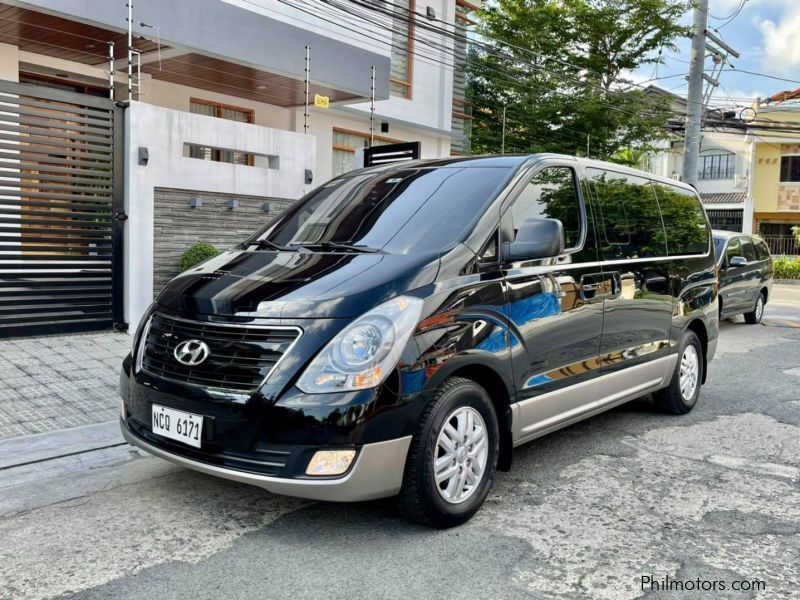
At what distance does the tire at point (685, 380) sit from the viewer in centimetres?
597

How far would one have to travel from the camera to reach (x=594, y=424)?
227 inches

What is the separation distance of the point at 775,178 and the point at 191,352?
38169 millimetres

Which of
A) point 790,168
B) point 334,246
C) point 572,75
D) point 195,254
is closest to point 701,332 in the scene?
point 334,246

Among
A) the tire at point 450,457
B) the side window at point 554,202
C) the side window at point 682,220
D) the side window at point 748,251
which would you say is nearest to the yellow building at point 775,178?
the side window at point 748,251

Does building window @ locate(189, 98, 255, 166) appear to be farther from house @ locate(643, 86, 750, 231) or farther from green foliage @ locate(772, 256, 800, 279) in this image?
house @ locate(643, 86, 750, 231)

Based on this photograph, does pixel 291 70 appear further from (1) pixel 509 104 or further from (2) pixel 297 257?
(1) pixel 509 104

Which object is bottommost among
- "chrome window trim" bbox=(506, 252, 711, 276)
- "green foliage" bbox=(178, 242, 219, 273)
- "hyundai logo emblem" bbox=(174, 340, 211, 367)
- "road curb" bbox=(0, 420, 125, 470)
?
→ "road curb" bbox=(0, 420, 125, 470)

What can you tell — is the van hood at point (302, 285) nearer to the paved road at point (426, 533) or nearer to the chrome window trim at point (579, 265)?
the chrome window trim at point (579, 265)

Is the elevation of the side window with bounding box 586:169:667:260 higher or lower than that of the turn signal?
higher

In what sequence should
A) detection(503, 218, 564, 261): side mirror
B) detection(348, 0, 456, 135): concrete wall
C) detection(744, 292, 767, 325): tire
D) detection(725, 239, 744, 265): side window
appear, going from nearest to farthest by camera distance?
detection(503, 218, 564, 261): side mirror → detection(725, 239, 744, 265): side window → detection(744, 292, 767, 325): tire → detection(348, 0, 456, 135): concrete wall

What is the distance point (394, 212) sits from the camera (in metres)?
4.29

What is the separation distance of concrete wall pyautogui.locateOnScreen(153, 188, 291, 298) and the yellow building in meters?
31.7

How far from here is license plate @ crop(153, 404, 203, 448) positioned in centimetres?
345

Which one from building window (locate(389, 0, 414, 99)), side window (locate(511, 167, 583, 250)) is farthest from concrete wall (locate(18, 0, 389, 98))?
side window (locate(511, 167, 583, 250))
